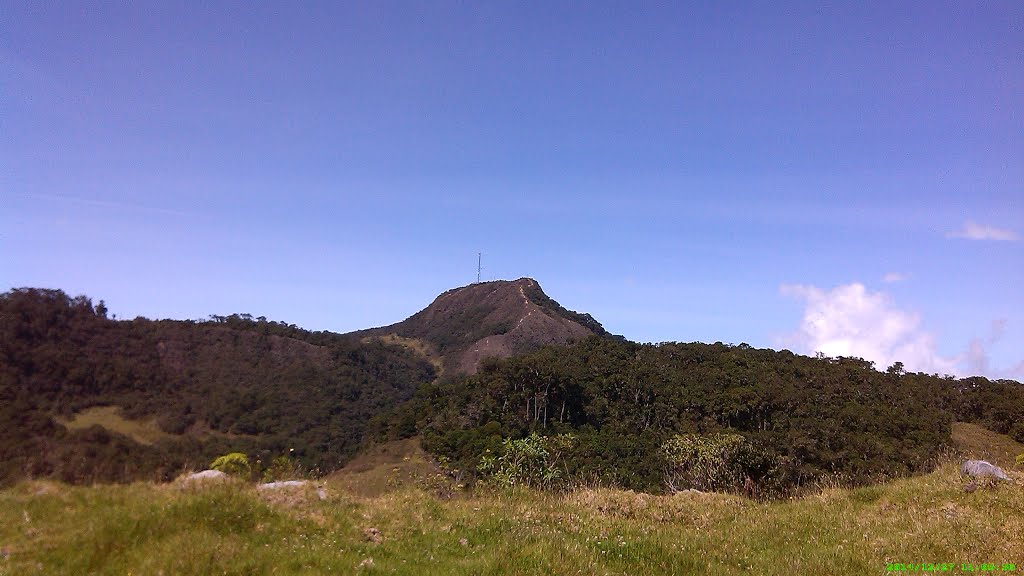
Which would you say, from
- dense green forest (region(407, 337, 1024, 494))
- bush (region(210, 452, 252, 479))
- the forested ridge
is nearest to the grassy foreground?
bush (region(210, 452, 252, 479))

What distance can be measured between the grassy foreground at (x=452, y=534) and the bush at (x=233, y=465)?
1153 millimetres

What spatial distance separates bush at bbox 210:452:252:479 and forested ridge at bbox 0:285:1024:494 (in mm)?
14530

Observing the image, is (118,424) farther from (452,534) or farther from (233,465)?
(452,534)

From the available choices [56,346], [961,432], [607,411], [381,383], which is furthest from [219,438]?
[961,432]

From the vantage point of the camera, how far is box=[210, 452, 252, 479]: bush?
379 inches

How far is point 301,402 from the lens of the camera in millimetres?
103812

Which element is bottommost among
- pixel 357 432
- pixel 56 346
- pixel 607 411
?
pixel 357 432

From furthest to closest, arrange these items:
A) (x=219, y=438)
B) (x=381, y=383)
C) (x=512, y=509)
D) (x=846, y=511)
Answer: (x=381, y=383) < (x=219, y=438) < (x=846, y=511) < (x=512, y=509)

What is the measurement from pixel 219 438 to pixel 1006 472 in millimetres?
83819

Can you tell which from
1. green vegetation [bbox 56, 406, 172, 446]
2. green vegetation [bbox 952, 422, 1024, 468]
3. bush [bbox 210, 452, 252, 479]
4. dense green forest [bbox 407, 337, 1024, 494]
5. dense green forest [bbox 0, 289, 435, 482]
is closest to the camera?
bush [bbox 210, 452, 252, 479]

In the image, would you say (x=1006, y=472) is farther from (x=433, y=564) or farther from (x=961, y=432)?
(x=961, y=432)

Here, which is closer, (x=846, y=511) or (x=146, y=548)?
(x=146, y=548)
